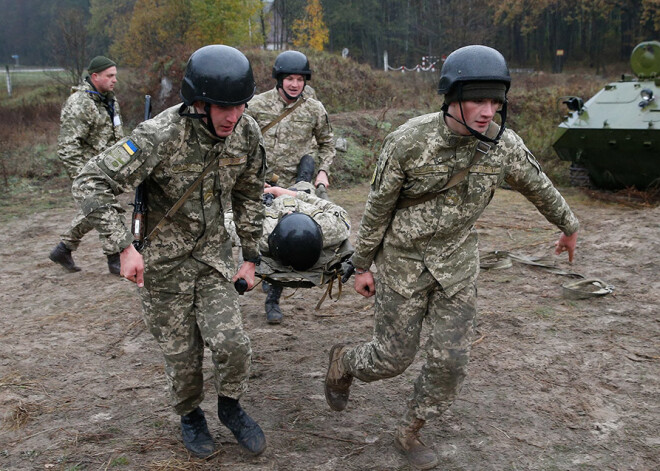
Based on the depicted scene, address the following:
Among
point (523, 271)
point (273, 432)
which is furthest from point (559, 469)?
point (523, 271)

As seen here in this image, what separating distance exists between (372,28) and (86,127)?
37.8 metres

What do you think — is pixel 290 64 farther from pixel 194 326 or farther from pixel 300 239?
pixel 194 326

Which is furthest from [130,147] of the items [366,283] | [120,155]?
[366,283]

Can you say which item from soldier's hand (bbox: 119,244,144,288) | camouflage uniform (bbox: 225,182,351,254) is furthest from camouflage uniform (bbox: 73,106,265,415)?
camouflage uniform (bbox: 225,182,351,254)

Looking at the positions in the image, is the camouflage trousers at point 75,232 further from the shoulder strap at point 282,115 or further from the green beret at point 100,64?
the shoulder strap at point 282,115

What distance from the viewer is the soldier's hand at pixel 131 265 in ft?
9.73

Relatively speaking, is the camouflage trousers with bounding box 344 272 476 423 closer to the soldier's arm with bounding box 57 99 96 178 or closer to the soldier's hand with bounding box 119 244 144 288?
the soldier's hand with bounding box 119 244 144 288

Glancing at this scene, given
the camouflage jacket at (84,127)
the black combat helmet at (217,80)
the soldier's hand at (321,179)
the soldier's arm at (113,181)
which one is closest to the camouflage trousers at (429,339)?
the black combat helmet at (217,80)

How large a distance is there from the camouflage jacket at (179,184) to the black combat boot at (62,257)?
4.04 meters

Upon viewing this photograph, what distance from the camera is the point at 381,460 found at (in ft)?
12.0

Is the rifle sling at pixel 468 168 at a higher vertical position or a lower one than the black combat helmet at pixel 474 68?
lower

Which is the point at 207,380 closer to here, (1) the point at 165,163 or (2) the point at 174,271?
(2) the point at 174,271

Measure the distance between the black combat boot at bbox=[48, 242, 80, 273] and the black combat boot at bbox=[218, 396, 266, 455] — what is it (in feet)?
13.7

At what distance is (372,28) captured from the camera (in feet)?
139
